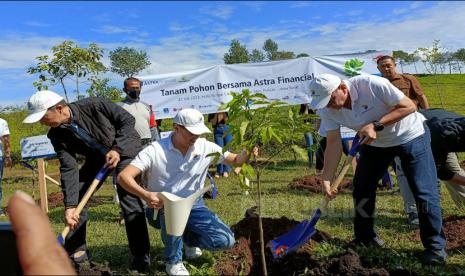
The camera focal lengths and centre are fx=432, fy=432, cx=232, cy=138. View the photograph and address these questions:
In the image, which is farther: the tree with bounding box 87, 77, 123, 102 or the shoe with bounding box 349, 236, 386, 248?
the tree with bounding box 87, 77, 123, 102

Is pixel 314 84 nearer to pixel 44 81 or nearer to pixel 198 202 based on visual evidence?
pixel 198 202

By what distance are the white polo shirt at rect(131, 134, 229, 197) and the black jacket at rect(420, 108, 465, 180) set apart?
6.39ft

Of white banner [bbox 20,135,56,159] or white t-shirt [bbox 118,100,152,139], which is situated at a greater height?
white t-shirt [bbox 118,100,152,139]

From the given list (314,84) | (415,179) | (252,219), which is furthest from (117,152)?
(415,179)

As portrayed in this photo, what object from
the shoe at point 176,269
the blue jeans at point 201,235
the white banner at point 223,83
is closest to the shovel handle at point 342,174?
the blue jeans at point 201,235

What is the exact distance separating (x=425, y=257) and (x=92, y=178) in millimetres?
2919

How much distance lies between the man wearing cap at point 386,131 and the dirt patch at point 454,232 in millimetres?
502

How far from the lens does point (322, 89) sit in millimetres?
3154

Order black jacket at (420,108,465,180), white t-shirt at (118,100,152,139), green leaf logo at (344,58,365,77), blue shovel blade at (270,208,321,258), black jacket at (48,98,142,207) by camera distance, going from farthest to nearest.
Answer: green leaf logo at (344,58,365,77)
white t-shirt at (118,100,152,139)
black jacket at (420,108,465,180)
black jacket at (48,98,142,207)
blue shovel blade at (270,208,321,258)

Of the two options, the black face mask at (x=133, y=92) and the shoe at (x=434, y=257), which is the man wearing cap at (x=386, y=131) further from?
the black face mask at (x=133, y=92)

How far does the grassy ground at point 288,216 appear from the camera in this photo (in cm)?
362

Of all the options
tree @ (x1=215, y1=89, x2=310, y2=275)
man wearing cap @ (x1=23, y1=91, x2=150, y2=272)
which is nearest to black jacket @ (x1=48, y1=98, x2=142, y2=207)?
man wearing cap @ (x1=23, y1=91, x2=150, y2=272)

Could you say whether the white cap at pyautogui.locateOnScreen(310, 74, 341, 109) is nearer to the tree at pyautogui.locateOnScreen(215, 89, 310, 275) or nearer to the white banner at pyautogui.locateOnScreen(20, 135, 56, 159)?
the tree at pyautogui.locateOnScreen(215, 89, 310, 275)

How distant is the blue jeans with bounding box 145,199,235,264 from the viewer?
347 cm
